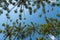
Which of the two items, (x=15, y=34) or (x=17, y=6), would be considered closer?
(x=17, y=6)

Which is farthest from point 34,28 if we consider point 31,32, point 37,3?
point 37,3

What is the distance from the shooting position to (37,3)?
8320mm

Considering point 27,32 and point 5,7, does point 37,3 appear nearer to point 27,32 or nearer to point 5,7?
point 5,7

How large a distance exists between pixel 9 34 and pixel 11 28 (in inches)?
16.9

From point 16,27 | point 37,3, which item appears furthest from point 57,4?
point 16,27

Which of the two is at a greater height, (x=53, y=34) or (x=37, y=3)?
(x=37, y=3)

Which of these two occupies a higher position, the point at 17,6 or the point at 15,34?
the point at 17,6

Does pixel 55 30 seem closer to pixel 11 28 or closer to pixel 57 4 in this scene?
pixel 57 4

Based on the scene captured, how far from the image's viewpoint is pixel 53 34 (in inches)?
375

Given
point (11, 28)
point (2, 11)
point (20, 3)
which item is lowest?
point (11, 28)

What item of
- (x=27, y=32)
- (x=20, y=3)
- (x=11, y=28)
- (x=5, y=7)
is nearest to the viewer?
(x=20, y=3)

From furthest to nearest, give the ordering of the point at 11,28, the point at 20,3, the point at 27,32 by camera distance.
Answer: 1. the point at 27,32
2. the point at 11,28
3. the point at 20,3

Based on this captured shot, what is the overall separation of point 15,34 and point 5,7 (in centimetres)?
156

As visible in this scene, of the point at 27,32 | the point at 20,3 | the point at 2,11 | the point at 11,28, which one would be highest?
the point at 20,3
